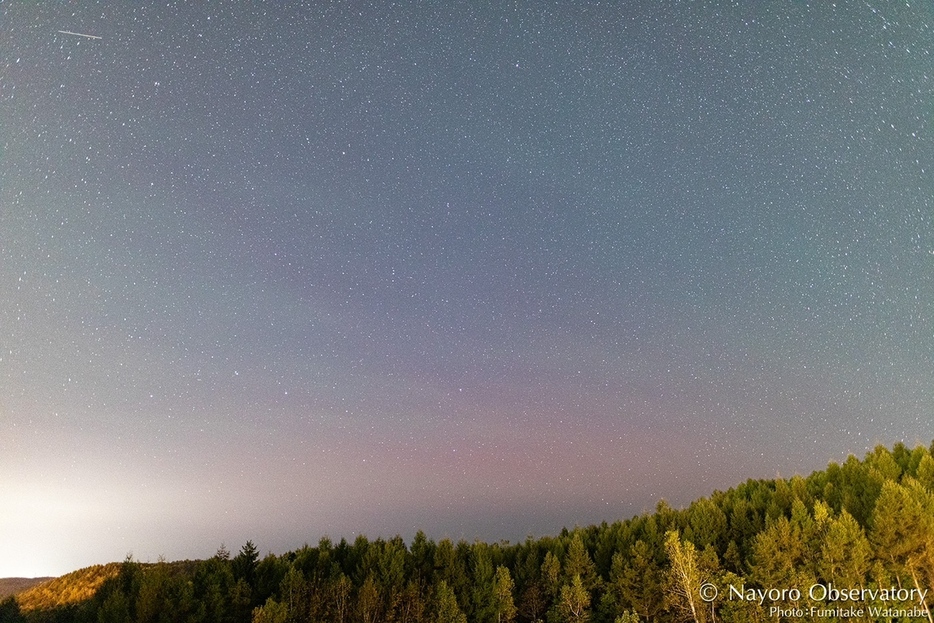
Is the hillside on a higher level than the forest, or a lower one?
lower

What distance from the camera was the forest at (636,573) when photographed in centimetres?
3133

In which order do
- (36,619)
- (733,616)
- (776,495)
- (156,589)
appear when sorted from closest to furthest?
(733,616) < (156,589) < (776,495) < (36,619)

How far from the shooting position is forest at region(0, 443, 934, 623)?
3133 centimetres

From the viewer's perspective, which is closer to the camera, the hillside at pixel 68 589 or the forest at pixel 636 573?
the forest at pixel 636 573

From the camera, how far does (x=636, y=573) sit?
39.5 m

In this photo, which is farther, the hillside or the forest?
the hillside

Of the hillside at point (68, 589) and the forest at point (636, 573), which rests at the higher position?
the forest at point (636, 573)

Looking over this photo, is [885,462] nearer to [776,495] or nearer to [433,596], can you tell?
[776,495]

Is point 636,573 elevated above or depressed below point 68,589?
above

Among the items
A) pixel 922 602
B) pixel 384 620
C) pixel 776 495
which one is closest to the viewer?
pixel 922 602

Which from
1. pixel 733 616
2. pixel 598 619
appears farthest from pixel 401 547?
pixel 733 616

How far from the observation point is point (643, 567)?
39625mm

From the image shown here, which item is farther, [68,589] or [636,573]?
[68,589]

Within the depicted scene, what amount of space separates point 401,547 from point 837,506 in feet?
103
